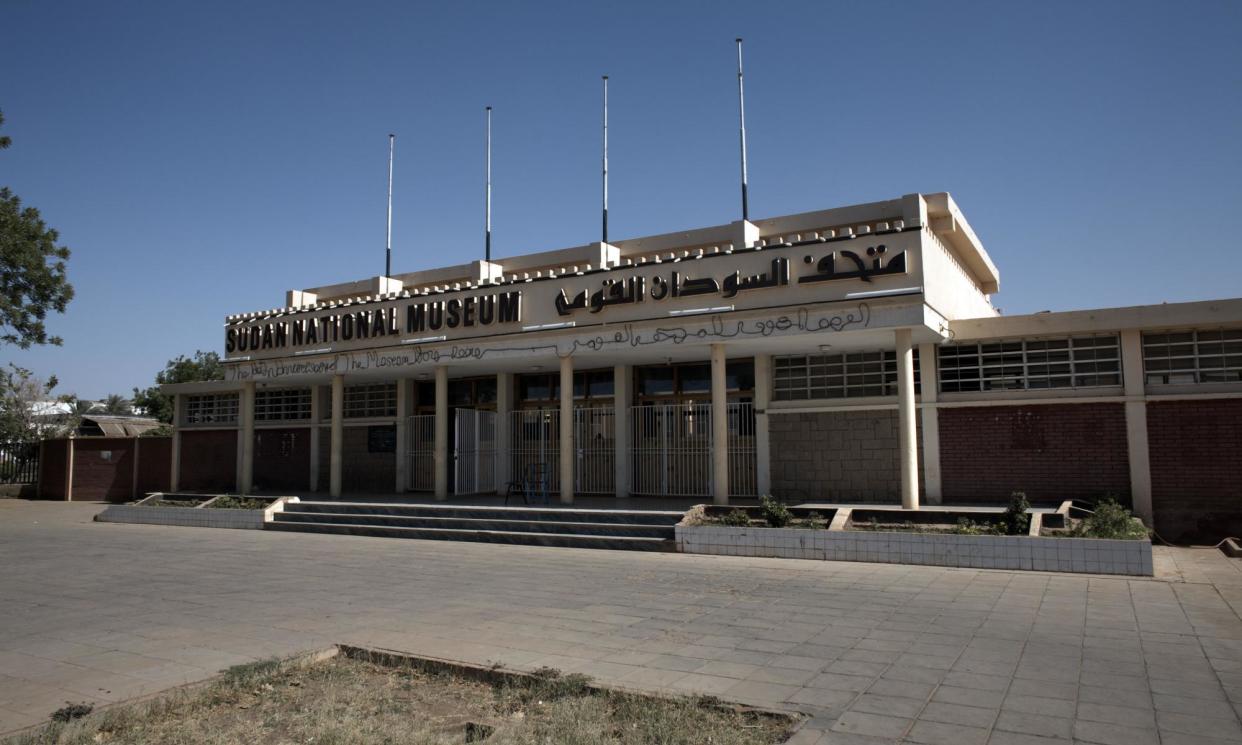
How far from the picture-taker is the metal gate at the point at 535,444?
60.5 feet

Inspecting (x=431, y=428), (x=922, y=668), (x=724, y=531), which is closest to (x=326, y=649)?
(x=922, y=668)

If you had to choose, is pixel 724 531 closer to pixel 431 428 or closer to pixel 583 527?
pixel 583 527

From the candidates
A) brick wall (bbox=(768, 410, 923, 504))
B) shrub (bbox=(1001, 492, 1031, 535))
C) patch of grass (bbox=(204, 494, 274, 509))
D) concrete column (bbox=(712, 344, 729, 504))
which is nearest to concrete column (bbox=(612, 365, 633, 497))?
brick wall (bbox=(768, 410, 923, 504))

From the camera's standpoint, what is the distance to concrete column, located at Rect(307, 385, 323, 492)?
72.6ft

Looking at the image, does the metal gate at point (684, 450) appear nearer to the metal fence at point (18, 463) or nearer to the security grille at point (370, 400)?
the security grille at point (370, 400)

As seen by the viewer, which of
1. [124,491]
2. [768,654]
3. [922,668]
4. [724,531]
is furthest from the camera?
[124,491]

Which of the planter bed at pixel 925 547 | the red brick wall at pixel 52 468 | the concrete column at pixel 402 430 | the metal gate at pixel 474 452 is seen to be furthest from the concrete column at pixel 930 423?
the red brick wall at pixel 52 468

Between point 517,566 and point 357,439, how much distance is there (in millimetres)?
11716

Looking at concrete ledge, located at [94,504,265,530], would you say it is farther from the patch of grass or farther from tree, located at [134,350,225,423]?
tree, located at [134,350,225,423]

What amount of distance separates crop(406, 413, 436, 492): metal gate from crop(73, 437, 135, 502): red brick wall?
10.5 metres

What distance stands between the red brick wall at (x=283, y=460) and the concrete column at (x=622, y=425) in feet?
31.9

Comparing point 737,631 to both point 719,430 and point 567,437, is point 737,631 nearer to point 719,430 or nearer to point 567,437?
point 719,430

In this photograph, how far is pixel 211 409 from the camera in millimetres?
24422

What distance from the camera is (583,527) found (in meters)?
13.6
